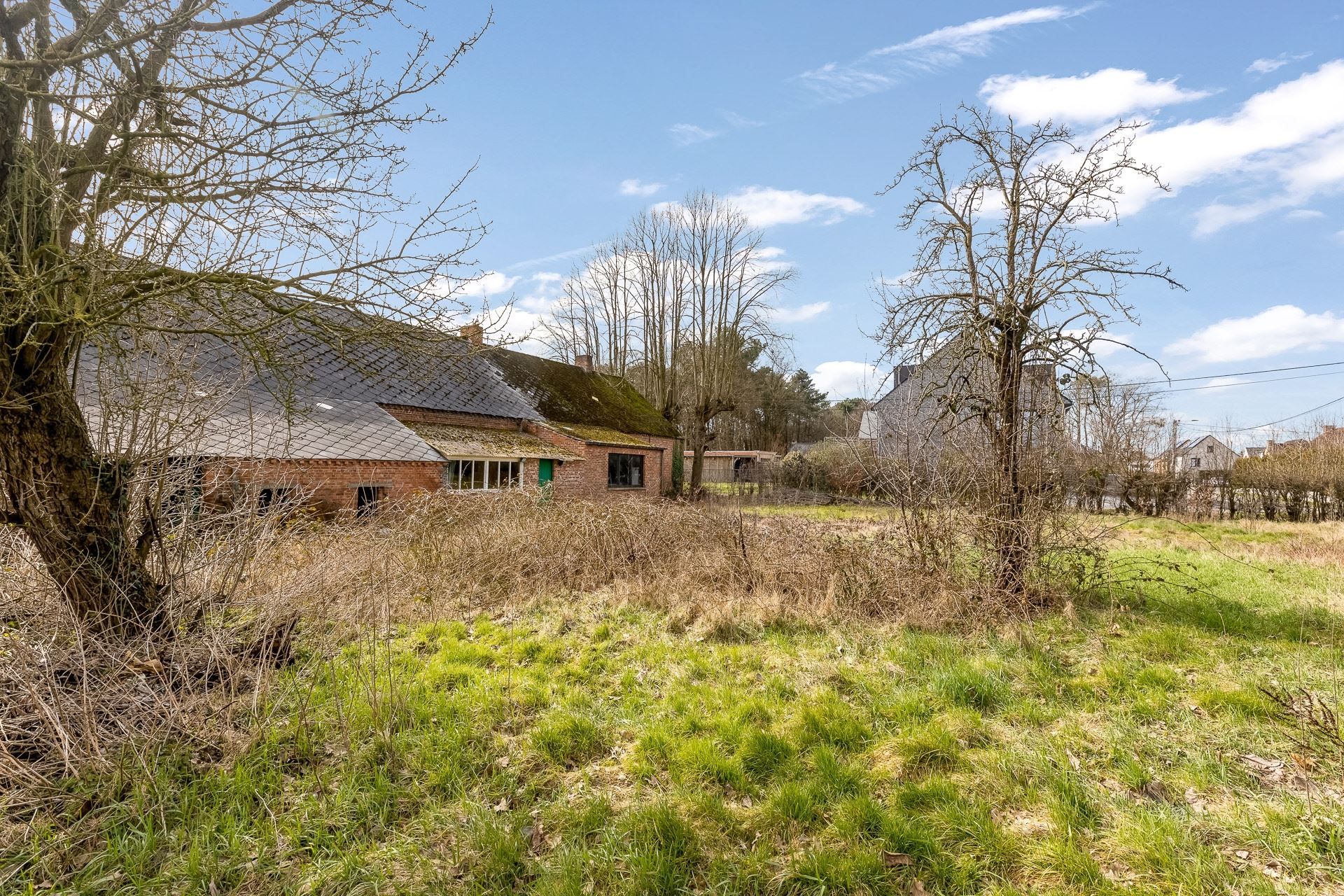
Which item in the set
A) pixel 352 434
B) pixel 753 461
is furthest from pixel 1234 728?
pixel 753 461

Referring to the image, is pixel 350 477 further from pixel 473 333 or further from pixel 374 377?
pixel 473 333

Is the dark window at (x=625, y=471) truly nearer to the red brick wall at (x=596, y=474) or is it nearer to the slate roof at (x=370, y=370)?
A: the red brick wall at (x=596, y=474)

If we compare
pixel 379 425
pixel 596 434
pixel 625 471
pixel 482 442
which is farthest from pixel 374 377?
pixel 625 471

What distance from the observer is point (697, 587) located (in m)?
8.23

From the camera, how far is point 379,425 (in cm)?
1705

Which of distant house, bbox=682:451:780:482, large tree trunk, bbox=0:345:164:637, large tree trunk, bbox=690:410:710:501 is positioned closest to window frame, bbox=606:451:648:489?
large tree trunk, bbox=690:410:710:501

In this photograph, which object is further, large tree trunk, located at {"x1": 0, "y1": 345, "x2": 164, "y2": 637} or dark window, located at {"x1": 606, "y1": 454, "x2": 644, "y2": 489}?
dark window, located at {"x1": 606, "y1": 454, "x2": 644, "y2": 489}

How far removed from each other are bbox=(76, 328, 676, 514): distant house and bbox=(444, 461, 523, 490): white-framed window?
0.19ft

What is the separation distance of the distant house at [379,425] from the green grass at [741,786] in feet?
8.30

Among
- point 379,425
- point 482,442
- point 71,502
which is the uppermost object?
point 379,425

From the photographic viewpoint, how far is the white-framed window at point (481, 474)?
1858 centimetres

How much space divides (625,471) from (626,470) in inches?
2.4

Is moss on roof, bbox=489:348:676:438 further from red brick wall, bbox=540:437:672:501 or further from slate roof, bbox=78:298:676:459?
red brick wall, bbox=540:437:672:501

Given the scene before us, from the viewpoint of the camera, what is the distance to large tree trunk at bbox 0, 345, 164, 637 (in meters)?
4.39
